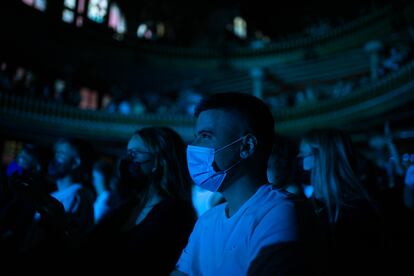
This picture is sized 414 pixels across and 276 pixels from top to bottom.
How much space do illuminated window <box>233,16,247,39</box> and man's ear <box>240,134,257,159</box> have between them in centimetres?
2055

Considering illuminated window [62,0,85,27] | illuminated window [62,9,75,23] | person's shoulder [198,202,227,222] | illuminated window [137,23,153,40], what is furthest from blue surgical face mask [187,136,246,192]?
illuminated window [137,23,153,40]

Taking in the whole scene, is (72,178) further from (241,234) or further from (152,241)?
(241,234)

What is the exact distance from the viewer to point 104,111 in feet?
45.2

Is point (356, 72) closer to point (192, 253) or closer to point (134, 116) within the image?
point (134, 116)

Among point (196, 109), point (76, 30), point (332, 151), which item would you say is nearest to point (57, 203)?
point (196, 109)

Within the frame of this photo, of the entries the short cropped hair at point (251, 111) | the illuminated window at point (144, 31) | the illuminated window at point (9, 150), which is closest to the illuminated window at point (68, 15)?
the illuminated window at point (144, 31)

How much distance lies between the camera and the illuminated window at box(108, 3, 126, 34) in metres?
17.4

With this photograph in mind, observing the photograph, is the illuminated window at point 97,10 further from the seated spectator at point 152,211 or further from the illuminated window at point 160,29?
the seated spectator at point 152,211

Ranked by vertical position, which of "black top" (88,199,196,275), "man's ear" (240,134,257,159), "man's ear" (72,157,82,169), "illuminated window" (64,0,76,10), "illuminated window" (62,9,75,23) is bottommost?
"black top" (88,199,196,275)

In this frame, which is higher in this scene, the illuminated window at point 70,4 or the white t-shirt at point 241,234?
the illuminated window at point 70,4

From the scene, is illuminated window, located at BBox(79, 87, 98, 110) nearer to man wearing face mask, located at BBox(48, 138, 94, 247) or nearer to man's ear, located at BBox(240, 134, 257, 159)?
man wearing face mask, located at BBox(48, 138, 94, 247)

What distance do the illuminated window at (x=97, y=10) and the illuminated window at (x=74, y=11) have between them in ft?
1.33

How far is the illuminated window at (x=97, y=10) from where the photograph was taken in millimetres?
16475

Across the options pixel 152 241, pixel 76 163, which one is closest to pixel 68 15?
pixel 76 163
